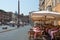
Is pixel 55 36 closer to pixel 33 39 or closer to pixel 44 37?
pixel 44 37

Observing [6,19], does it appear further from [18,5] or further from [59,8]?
[59,8]

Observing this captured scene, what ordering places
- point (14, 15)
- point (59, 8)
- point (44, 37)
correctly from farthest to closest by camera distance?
point (14, 15) < point (59, 8) < point (44, 37)

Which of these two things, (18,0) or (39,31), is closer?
(39,31)

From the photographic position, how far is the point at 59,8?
29922mm

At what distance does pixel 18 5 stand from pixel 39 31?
260ft

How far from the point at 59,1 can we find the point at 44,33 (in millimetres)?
15749

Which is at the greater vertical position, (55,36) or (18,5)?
(18,5)

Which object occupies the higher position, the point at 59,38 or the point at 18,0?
the point at 18,0

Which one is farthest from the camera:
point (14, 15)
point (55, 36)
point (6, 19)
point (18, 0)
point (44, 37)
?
point (14, 15)

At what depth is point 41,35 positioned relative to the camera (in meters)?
17.1

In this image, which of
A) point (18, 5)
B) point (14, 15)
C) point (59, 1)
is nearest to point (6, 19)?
point (14, 15)

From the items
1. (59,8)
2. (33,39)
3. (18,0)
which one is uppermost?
(18,0)

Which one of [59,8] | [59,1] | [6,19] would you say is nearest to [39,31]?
[59,8]

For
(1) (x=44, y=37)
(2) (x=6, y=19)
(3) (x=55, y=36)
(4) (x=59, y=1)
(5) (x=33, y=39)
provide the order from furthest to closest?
(2) (x=6, y=19) → (4) (x=59, y=1) → (5) (x=33, y=39) → (1) (x=44, y=37) → (3) (x=55, y=36)
